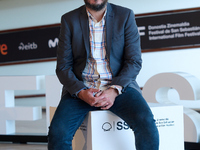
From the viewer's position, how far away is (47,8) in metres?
6.30

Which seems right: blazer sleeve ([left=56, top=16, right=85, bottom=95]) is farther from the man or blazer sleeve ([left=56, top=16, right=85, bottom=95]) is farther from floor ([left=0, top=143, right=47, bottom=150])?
floor ([left=0, top=143, right=47, bottom=150])

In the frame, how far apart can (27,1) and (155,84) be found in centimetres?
411

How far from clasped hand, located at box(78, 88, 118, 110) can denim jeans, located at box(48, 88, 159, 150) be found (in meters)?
0.05

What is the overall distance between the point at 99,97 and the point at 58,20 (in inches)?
188

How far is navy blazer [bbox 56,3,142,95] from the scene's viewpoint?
1.86 metres

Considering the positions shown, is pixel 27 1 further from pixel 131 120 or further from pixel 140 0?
pixel 131 120

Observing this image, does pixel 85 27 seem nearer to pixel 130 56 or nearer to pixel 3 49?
pixel 130 56

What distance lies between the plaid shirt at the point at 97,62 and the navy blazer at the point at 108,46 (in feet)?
0.10

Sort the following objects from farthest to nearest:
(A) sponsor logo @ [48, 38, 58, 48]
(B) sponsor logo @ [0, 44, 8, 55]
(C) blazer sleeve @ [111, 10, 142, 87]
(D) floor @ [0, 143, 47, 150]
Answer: (B) sponsor logo @ [0, 44, 8, 55]
(A) sponsor logo @ [48, 38, 58, 48]
(D) floor @ [0, 143, 47, 150]
(C) blazer sleeve @ [111, 10, 142, 87]

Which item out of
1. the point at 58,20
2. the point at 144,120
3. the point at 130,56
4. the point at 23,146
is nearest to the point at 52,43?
the point at 58,20

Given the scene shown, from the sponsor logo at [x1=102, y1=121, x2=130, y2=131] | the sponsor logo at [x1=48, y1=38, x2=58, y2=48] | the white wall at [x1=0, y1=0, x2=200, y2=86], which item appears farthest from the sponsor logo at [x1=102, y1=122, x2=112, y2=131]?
the sponsor logo at [x1=48, y1=38, x2=58, y2=48]

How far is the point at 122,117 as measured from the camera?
1.71m

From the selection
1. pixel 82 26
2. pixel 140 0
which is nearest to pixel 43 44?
pixel 140 0

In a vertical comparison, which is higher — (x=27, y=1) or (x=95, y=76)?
(x=27, y=1)
